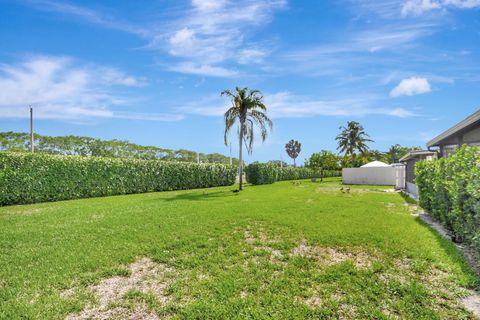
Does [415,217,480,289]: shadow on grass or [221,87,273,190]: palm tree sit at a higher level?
[221,87,273,190]: palm tree

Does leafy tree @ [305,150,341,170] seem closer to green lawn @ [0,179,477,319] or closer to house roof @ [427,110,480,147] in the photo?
house roof @ [427,110,480,147]

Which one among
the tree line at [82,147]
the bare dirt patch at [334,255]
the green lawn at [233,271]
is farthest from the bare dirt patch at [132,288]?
the tree line at [82,147]

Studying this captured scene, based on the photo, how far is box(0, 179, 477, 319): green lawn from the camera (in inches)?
125

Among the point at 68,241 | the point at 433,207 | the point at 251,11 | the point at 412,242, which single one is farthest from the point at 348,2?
the point at 68,241

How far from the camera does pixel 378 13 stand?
8797 mm

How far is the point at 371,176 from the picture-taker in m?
27.5

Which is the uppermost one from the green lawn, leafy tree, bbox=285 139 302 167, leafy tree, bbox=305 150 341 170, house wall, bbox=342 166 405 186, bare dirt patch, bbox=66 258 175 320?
leafy tree, bbox=285 139 302 167

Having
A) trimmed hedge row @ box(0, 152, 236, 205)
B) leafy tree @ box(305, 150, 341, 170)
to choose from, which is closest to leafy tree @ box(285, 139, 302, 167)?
leafy tree @ box(305, 150, 341, 170)

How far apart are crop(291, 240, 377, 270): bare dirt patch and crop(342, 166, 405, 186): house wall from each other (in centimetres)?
2406

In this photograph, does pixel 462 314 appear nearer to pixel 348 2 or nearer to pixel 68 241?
pixel 68 241

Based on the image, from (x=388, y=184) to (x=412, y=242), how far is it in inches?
946

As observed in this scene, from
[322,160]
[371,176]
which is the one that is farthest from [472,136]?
[322,160]

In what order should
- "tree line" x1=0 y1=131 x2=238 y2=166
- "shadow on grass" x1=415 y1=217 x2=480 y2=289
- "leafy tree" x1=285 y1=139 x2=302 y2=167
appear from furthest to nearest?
"leafy tree" x1=285 y1=139 x2=302 y2=167 → "tree line" x1=0 y1=131 x2=238 y2=166 → "shadow on grass" x1=415 y1=217 x2=480 y2=289

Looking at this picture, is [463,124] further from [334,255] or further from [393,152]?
[393,152]
